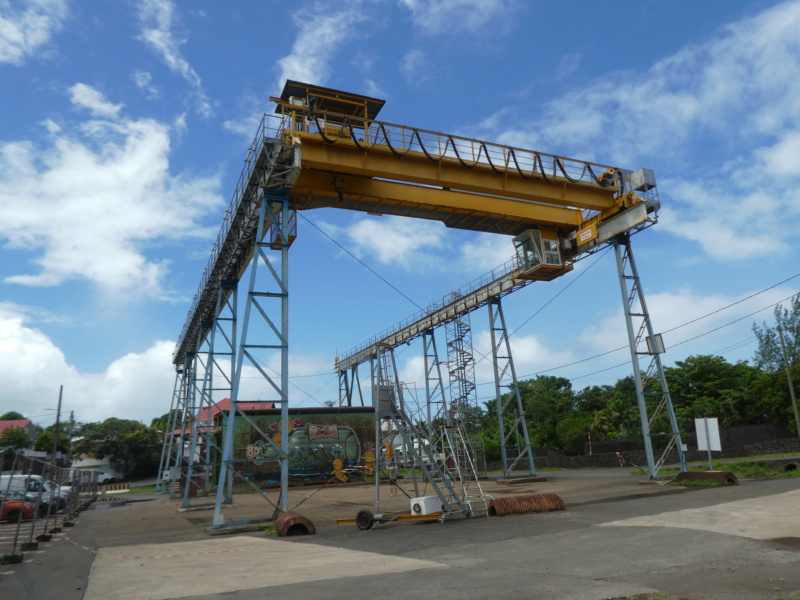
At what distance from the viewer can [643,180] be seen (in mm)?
21891

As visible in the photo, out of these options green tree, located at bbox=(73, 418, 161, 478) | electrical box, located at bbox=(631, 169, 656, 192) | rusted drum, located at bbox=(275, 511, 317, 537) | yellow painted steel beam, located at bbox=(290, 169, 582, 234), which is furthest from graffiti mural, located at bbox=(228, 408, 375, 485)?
green tree, located at bbox=(73, 418, 161, 478)

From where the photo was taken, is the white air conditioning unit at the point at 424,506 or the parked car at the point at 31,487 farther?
the white air conditioning unit at the point at 424,506

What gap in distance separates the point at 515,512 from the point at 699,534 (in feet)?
16.7

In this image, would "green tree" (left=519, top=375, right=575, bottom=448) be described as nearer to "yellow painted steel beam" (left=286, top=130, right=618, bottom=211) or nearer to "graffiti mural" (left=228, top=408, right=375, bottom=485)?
"graffiti mural" (left=228, top=408, right=375, bottom=485)

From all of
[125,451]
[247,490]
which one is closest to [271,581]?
[247,490]

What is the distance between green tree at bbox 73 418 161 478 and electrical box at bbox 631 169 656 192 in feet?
206

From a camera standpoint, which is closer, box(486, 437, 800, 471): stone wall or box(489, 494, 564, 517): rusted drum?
box(489, 494, 564, 517): rusted drum

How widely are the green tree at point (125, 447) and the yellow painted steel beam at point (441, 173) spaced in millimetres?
60034

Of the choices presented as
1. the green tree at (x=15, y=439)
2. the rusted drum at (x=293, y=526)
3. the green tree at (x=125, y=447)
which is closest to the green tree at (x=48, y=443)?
the green tree at (x=125, y=447)

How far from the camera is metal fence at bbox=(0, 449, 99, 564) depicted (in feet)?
33.6

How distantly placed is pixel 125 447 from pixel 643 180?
64.5 m

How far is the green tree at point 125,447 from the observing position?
6456 centimetres

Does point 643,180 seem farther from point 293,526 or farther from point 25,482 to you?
point 25,482

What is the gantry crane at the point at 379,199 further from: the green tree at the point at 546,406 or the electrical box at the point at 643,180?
the green tree at the point at 546,406
